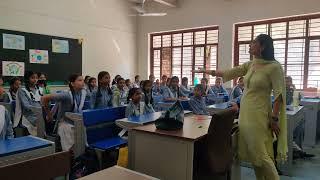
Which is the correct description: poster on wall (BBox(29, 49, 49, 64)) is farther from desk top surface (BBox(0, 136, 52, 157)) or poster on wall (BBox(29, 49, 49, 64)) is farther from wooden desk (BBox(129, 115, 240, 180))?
wooden desk (BBox(129, 115, 240, 180))

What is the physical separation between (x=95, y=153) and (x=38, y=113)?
1329 millimetres

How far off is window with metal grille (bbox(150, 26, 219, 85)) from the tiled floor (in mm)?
4943

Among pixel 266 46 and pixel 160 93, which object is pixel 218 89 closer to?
pixel 160 93

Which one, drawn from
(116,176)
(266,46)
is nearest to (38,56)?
(266,46)

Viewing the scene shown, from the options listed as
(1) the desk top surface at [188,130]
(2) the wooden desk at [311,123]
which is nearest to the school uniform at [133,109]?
(1) the desk top surface at [188,130]

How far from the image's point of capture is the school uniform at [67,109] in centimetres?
300

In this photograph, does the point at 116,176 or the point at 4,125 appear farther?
the point at 4,125

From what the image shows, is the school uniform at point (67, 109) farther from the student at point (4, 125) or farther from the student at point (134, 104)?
the student at point (4, 125)

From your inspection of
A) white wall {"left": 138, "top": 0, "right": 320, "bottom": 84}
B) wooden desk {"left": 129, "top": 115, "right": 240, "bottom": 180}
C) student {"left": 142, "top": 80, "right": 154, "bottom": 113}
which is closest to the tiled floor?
wooden desk {"left": 129, "top": 115, "right": 240, "bottom": 180}

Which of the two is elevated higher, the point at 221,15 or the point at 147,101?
the point at 221,15

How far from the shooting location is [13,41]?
6637mm

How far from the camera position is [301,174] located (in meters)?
3.38

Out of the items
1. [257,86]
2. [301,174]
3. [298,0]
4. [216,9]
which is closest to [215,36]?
[216,9]

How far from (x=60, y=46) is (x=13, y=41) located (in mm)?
1267
